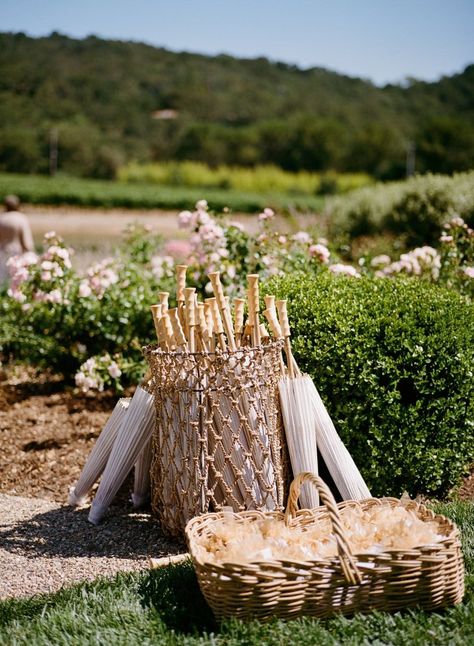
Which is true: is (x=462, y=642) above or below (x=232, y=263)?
below

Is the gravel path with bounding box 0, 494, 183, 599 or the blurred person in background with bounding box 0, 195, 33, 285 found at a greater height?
the blurred person in background with bounding box 0, 195, 33, 285

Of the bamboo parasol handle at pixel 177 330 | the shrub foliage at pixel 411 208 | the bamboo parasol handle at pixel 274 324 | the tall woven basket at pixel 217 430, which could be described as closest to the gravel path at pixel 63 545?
the tall woven basket at pixel 217 430

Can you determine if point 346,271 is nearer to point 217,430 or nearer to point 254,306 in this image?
point 254,306

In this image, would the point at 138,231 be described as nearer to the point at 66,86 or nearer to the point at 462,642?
the point at 462,642

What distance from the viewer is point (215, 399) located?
10.3 feet

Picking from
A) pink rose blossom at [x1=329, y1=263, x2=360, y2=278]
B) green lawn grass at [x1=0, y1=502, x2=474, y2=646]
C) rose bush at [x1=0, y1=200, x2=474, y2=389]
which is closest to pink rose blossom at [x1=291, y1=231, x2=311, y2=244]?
rose bush at [x1=0, y1=200, x2=474, y2=389]

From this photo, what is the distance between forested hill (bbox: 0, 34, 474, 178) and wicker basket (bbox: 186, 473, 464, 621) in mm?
44189

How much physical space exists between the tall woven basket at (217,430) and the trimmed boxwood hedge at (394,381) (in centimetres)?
44

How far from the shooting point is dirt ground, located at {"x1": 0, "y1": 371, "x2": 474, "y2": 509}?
4109 mm

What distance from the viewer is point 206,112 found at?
70750 millimetres

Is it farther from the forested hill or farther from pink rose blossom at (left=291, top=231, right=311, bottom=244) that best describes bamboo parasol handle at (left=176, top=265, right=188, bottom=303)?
the forested hill

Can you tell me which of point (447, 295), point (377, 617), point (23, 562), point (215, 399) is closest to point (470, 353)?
point (447, 295)

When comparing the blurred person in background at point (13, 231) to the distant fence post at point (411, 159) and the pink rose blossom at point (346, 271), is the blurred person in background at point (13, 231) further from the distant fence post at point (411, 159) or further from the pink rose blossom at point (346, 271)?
the distant fence post at point (411, 159)

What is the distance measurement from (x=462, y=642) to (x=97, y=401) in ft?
11.4
